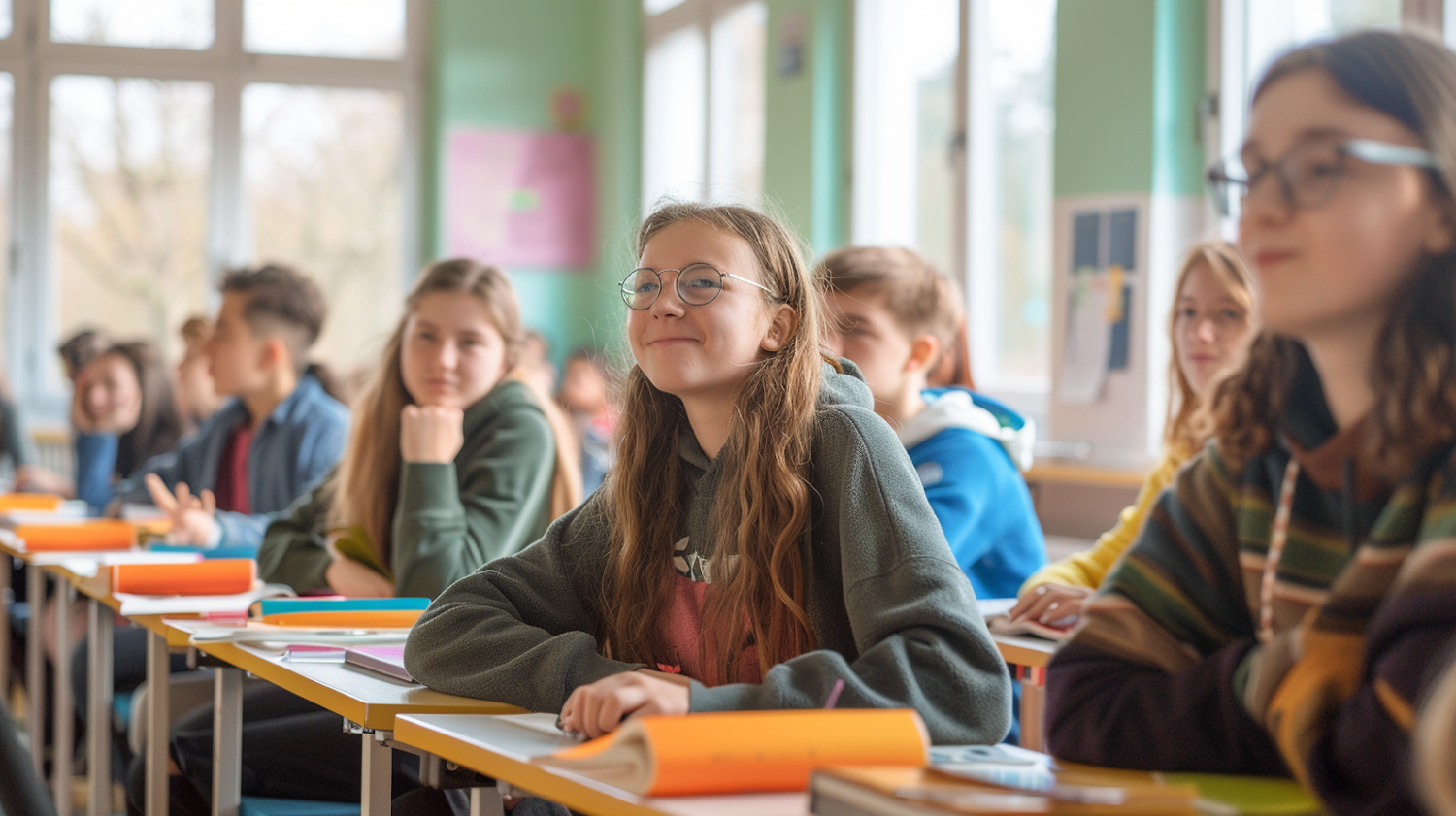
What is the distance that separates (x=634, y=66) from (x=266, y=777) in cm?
554

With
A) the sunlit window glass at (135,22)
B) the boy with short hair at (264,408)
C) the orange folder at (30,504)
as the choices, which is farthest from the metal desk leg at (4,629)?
the sunlit window glass at (135,22)

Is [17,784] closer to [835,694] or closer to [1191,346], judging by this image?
[835,694]

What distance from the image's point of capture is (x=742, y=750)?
1009 mm

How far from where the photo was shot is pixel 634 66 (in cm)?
709

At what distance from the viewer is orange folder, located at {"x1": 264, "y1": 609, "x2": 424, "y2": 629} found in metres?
1.87

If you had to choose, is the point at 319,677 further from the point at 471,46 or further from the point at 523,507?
the point at 471,46

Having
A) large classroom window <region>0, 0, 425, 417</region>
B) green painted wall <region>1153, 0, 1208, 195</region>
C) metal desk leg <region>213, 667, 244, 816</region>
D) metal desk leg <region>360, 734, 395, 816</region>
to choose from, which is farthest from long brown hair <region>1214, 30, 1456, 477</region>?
large classroom window <region>0, 0, 425, 417</region>

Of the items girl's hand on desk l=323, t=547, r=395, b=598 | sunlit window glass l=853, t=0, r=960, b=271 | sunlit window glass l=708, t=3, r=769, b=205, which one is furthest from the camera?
A: sunlit window glass l=708, t=3, r=769, b=205

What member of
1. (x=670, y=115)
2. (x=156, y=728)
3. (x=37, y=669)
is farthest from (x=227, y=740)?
(x=670, y=115)

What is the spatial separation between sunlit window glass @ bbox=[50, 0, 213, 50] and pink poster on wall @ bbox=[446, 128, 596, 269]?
1.33 meters

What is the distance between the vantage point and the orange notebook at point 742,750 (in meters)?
0.99

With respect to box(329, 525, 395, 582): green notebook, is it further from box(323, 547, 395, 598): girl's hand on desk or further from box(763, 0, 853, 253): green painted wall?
box(763, 0, 853, 253): green painted wall

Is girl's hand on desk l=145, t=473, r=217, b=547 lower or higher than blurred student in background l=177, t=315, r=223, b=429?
lower

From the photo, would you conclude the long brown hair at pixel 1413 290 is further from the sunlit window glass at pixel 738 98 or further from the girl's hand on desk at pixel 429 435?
the sunlit window glass at pixel 738 98
